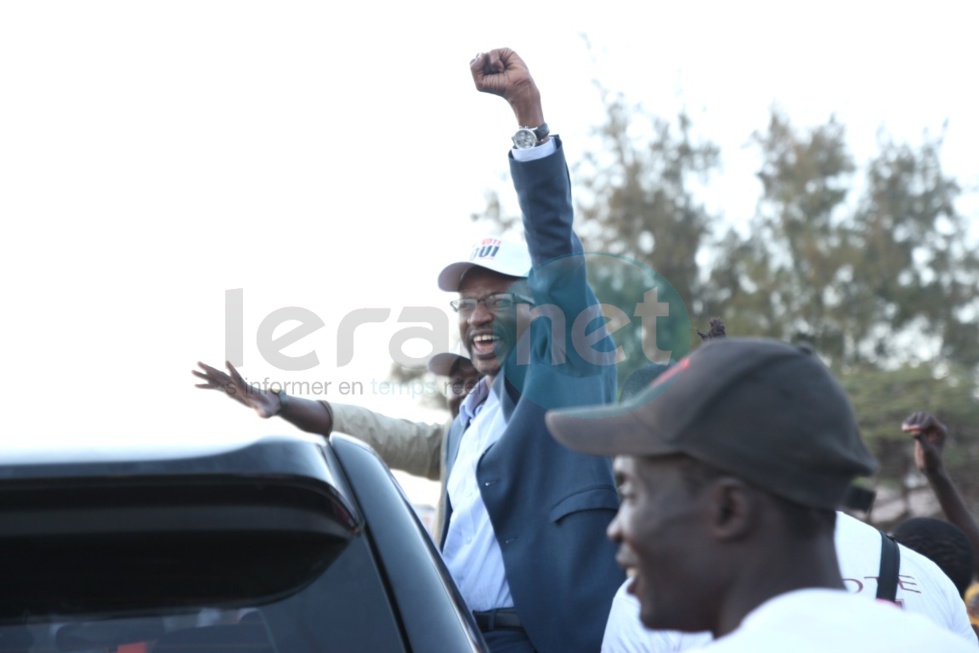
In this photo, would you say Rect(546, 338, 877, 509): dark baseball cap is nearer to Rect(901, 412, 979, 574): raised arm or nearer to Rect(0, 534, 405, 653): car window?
Rect(0, 534, 405, 653): car window

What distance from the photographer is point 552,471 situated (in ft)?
10.1

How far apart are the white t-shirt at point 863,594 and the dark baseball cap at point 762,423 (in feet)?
3.45

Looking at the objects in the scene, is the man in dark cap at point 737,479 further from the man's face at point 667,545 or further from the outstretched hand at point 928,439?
the outstretched hand at point 928,439

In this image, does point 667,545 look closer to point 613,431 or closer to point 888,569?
point 613,431

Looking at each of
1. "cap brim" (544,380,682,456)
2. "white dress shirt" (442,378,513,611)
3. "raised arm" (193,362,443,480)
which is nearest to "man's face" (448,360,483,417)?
"raised arm" (193,362,443,480)

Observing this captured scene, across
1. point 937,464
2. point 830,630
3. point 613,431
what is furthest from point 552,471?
point 937,464

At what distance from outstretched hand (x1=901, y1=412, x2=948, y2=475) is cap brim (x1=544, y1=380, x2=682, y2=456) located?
3.25m

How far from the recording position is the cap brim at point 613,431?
137 centimetres

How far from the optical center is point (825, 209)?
17.5m

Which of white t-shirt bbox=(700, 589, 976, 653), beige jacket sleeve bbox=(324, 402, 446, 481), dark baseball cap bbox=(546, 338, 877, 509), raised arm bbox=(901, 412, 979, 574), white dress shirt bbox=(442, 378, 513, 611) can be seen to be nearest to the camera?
white t-shirt bbox=(700, 589, 976, 653)

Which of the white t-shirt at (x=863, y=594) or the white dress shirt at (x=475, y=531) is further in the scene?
the white dress shirt at (x=475, y=531)

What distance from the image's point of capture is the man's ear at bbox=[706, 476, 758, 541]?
132 cm

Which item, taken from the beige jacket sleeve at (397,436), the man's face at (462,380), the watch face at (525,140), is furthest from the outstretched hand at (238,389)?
the watch face at (525,140)

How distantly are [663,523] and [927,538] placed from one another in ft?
10.1
